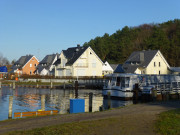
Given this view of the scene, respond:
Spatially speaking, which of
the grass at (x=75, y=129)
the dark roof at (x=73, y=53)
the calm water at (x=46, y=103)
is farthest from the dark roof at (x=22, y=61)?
the grass at (x=75, y=129)

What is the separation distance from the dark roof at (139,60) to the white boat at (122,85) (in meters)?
38.1

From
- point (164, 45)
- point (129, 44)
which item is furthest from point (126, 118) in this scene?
point (129, 44)

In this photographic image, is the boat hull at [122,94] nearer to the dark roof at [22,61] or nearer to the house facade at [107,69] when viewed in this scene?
the house facade at [107,69]

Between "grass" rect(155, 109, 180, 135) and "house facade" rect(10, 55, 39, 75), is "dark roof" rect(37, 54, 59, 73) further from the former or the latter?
"grass" rect(155, 109, 180, 135)

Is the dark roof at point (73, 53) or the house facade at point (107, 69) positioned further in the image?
the house facade at point (107, 69)

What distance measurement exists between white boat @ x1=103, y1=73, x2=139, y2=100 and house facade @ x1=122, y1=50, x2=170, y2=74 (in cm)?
3812

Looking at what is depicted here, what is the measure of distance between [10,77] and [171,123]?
9900 centimetres

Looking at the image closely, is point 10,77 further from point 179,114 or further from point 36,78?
point 179,114

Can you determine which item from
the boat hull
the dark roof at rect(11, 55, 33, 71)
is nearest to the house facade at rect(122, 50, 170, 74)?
the boat hull

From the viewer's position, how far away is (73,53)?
8931cm

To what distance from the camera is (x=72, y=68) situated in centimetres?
8431

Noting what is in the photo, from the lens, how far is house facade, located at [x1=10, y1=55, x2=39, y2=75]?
11875 cm

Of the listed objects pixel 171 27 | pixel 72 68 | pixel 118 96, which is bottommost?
pixel 118 96

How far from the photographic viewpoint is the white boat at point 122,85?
1580 inches
